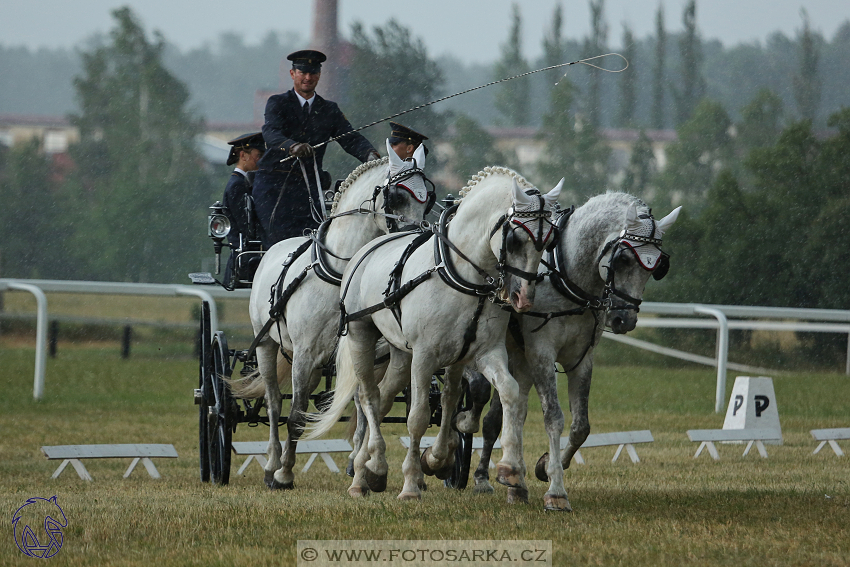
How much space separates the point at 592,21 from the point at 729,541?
51.9 meters

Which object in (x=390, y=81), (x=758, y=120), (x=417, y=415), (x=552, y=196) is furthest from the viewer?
(x=758, y=120)

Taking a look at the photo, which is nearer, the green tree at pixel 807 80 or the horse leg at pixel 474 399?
the horse leg at pixel 474 399

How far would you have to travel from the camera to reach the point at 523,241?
217 inches

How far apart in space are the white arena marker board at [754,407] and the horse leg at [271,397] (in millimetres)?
4855

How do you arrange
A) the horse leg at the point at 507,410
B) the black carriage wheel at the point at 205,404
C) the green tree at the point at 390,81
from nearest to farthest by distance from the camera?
the horse leg at the point at 507,410 < the black carriage wheel at the point at 205,404 < the green tree at the point at 390,81

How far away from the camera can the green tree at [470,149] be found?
4006 cm

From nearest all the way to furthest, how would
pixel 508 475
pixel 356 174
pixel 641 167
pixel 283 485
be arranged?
pixel 508 475
pixel 356 174
pixel 283 485
pixel 641 167

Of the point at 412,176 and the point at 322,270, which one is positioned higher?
the point at 412,176

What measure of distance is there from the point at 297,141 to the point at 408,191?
5.04 ft

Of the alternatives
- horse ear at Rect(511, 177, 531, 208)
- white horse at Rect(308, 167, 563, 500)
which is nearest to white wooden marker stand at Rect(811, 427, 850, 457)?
white horse at Rect(308, 167, 563, 500)

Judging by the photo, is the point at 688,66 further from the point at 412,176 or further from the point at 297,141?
the point at 412,176

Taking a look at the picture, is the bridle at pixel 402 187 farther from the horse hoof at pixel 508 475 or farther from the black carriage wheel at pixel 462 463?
the horse hoof at pixel 508 475

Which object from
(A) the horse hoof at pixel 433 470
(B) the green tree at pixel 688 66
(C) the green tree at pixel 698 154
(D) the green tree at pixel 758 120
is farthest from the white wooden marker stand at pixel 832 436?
(B) the green tree at pixel 688 66

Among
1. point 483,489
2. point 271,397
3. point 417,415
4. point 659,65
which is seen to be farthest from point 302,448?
point 659,65
